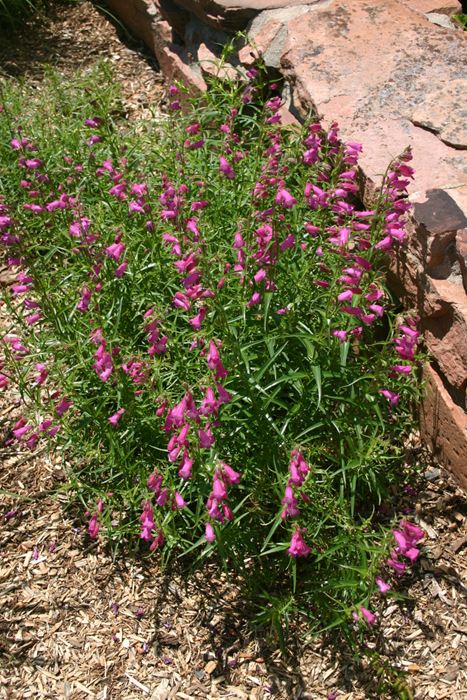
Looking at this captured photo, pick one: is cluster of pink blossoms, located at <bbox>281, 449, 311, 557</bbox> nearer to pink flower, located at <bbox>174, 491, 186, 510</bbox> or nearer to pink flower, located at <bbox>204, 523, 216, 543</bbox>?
pink flower, located at <bbox>204, 523, 216, 543</bbox>

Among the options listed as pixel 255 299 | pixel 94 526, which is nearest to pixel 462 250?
pixel 255 299

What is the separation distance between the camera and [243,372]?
10.1 feet

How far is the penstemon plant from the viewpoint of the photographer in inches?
122

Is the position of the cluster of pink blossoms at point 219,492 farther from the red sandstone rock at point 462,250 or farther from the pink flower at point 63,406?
the red sandstone rock at point 462,250

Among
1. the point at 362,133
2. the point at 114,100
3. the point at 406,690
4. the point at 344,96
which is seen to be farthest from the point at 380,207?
the point at 114,100

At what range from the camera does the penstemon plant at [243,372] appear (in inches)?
122

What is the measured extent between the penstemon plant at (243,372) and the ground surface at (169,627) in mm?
160

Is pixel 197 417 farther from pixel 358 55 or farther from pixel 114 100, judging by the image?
pixel 114 100

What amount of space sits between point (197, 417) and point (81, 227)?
116 centimetres

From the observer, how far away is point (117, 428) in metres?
3.67

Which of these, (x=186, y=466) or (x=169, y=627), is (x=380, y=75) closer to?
(x=186, y=466)

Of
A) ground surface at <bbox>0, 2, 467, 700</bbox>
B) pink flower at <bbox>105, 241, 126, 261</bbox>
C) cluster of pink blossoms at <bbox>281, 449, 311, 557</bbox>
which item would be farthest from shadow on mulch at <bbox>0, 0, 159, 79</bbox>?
cluster of pink blossoms at <bbox>281, 449, 311, 557</bbox>

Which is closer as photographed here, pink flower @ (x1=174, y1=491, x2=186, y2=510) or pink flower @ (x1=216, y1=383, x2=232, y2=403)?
pink flower @ (x1=216, y1=383, x2=232, y2=403)

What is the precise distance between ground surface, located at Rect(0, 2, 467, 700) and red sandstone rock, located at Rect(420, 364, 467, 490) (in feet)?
0.41
